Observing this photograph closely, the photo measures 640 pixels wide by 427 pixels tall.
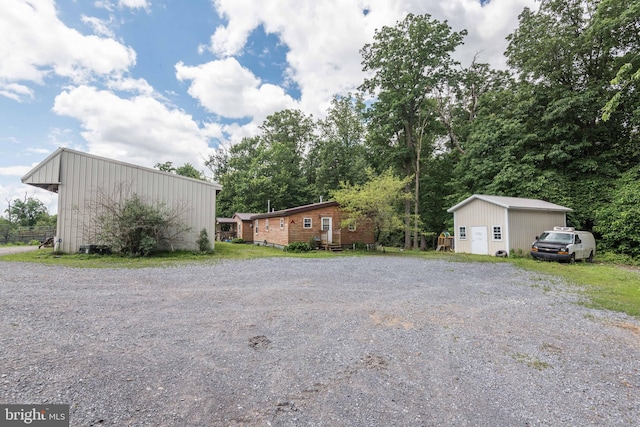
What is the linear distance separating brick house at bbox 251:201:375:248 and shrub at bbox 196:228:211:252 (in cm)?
469

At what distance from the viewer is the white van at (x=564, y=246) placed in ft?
42.8

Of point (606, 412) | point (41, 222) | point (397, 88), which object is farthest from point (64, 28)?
point (41, 222)

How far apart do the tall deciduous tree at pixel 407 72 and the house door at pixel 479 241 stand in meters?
5.10

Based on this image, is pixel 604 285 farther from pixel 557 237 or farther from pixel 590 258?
pixel 590 258

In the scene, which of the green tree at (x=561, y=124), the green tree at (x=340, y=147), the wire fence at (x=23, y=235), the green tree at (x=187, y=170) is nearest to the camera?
the green tree at (x=561, y=124)

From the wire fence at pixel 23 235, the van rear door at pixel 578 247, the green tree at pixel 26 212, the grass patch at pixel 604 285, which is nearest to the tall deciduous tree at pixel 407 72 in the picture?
the van rear door at pixel 578 247

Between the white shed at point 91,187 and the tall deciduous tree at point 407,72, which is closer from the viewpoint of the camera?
the white shed at point 91,187

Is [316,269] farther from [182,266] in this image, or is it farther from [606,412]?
[606,412]

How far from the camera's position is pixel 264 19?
1330cm

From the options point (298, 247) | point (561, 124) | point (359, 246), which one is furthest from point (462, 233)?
point (298, 247)

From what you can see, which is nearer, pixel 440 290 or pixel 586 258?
pixel 440 290

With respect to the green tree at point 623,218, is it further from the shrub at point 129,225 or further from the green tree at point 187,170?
the green tree at point 187,170

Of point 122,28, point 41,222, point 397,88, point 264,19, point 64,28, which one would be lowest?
point 41,222

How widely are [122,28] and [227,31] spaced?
397 cm
